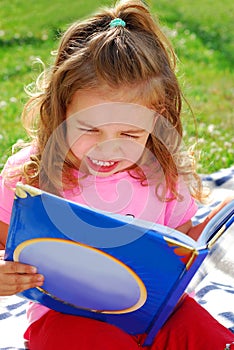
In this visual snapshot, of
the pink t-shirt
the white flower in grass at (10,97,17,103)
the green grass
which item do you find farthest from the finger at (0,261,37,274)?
the white flower in grass at (10,97,17,103)

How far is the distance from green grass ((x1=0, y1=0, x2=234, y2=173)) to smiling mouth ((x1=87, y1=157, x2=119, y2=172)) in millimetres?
475

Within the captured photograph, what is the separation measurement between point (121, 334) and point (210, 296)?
2.03 feet

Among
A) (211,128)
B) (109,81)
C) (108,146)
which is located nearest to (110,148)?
(108,146)

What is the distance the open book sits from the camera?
1707 millimetres

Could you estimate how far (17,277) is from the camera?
74.1 inches

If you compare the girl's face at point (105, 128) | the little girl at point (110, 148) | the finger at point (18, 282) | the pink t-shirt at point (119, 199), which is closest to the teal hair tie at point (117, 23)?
the little girl at point (110, 148)

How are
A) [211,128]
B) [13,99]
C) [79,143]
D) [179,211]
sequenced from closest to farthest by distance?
[79,143]
[179,211]
[211,128]
[13,99]

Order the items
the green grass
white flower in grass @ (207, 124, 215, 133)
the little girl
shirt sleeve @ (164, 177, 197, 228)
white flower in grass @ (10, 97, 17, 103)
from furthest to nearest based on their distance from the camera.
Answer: white flower in grass @ (10, 97, 17, 103) < white flower in grass @ (207, 124, 215, 133) < the green grass < shirt sleeve @ (164, 177, 197, 228) < the little girl

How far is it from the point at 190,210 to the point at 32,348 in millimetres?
684

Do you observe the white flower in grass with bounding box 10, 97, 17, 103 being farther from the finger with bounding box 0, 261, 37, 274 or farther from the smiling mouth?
the finger with bounding box 0, 261, 37, 274

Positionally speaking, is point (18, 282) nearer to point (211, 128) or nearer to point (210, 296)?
point (210, 296)

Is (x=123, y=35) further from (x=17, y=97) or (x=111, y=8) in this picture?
(x=17, y=97)

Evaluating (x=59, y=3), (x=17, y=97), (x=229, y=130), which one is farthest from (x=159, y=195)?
(x=59, y=3)

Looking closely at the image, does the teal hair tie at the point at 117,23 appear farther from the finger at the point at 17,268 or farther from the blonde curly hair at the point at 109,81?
the finger at the point at 17,268
